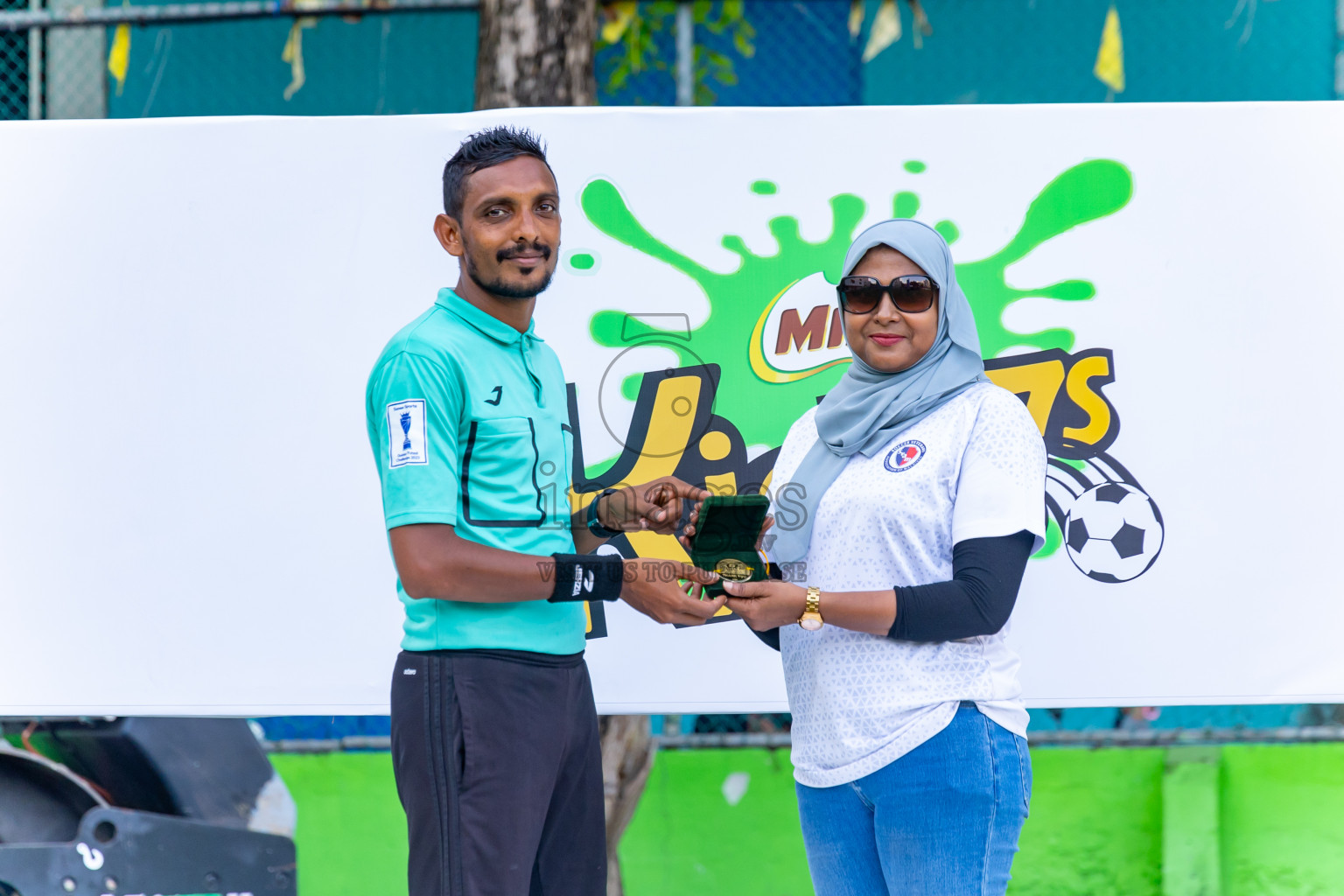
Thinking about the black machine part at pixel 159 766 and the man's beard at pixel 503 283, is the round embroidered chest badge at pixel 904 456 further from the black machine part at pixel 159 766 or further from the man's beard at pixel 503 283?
the black machine part at pixel 159 766

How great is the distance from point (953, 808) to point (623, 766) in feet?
5.33

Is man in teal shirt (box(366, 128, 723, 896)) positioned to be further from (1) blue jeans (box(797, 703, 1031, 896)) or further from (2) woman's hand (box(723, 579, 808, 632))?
(1) blue jeans (box(797, 703, 1031, 896))

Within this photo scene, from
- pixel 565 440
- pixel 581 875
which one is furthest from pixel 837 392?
pixel 581 875

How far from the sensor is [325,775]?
351 centimetres

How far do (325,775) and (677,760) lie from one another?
1082 millimetres

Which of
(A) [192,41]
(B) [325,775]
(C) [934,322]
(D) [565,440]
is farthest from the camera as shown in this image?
(A) [192,41]

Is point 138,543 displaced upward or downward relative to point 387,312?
downward

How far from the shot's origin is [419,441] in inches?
80.6

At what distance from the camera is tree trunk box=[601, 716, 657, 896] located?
11.1ft

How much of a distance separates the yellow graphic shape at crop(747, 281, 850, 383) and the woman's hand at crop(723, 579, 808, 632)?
3.73 ft

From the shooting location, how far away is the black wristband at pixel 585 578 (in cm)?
211

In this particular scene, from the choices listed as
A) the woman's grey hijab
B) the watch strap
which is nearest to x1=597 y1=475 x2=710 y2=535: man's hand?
the watch strap

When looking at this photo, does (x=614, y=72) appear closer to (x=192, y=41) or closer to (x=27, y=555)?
(x=192, y=41)

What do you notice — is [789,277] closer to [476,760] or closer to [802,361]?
[802,361]
